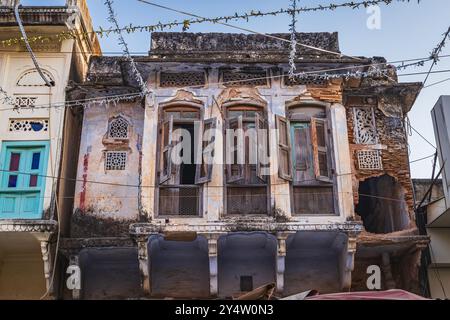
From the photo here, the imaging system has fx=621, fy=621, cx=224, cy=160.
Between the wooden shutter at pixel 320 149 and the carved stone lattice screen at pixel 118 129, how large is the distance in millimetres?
3703

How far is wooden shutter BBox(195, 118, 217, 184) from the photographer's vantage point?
36.0 feet

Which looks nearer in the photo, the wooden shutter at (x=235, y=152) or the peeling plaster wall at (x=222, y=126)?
the peeling plaster wall at (x=222, y=126)

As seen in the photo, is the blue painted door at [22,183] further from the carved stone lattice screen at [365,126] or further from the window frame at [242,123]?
the carved stone lattice screen at [365,126]

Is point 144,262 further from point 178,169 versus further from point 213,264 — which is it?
point 178,169

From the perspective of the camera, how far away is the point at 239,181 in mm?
11023

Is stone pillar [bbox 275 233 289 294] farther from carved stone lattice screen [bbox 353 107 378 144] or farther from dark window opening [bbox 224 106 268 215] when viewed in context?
carved stone lattice screen [bbox 353 107 378 144]

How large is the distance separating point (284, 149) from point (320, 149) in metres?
0.68

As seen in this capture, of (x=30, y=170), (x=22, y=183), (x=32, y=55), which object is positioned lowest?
(x=22, y=183)

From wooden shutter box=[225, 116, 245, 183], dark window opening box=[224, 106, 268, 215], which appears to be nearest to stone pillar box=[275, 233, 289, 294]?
dark window opening box=[224, 106, 268, 215]

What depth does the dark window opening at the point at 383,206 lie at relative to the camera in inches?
471

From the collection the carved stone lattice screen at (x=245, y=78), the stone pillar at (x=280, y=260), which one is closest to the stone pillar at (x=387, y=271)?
the stone pillar at (x=280, y=260)

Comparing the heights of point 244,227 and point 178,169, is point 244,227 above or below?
below

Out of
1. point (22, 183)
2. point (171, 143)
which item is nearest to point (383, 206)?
point (171, 143)

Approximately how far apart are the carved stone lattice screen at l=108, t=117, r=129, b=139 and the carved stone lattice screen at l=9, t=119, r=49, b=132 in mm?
1245
